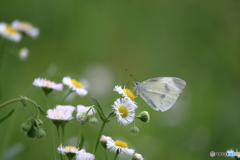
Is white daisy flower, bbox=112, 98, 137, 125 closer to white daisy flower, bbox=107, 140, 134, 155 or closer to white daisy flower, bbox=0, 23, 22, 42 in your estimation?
white daisy flower, bbox=107, 140, 134, 155

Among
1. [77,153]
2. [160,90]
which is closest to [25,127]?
[77,153]

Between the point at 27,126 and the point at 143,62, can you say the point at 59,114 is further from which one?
the point at 143,62

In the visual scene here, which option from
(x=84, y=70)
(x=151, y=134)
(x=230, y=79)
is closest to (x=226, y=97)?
(x=230, y=79)

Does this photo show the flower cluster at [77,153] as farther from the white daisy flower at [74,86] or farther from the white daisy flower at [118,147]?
the white daisy flower at [74,86]

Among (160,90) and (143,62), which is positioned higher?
(143,62)

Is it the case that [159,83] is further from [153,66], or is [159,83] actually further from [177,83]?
[153,66]

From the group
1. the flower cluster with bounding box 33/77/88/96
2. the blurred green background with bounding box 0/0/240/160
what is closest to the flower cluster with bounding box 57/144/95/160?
the flower cluster with bounding box 33/77/88/96
